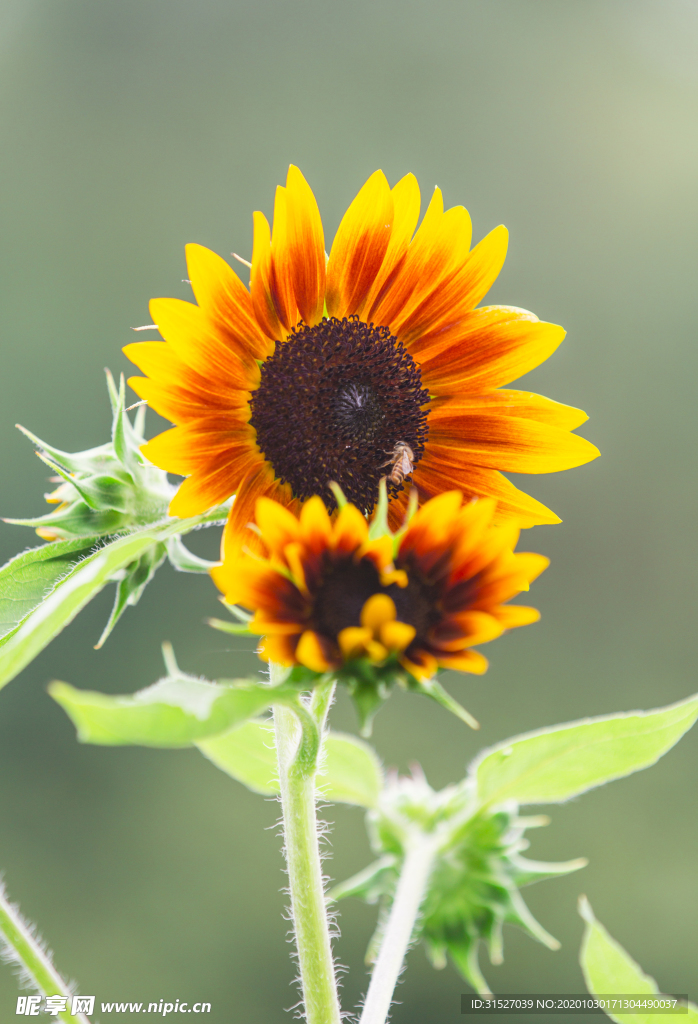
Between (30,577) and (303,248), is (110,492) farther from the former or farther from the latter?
(303,248)

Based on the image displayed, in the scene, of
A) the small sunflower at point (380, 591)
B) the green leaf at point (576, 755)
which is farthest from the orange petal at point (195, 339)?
the green leaf at point (576, 755)

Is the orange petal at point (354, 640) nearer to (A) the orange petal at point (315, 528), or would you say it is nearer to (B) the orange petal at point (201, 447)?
(A) the orange petal at point (315, 528)

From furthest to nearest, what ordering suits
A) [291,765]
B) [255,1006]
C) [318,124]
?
[318,124] < [255,1006] < [291,765]

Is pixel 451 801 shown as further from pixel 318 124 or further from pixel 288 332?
pixel 318 124

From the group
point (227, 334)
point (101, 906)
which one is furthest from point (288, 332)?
point (101, 906)

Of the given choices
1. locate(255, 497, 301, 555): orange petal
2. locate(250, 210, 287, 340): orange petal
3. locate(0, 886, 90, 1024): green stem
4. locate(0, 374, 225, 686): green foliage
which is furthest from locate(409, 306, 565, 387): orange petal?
locate(0, 886, 90, 1024): green stem

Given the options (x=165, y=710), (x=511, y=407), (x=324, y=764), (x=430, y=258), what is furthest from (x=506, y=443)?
(x=165, y=710)

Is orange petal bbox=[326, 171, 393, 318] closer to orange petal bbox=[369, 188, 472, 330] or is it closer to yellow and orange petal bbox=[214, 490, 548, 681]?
orange petal bbox=[369, 188, 472, 330]
